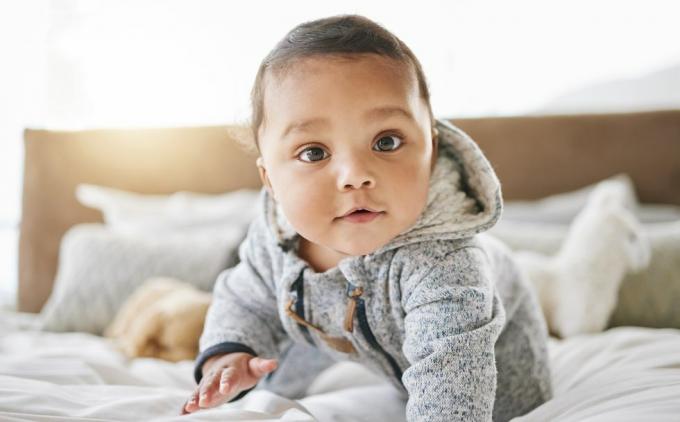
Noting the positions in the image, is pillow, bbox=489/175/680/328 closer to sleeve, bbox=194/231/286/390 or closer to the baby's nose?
sleeve, bbox=194/231/286/390

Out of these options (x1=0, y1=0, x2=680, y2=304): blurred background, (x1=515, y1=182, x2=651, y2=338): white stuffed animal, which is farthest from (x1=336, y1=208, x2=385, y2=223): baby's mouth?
(x1=0, y1=0, x2=680, y2=304): blurred background

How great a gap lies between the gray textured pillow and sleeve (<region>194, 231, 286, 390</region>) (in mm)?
701

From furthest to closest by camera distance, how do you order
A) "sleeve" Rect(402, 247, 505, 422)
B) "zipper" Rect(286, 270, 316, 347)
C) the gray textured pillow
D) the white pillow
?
the white pillow
the gray textured pillow
"zipper" Rect(286, 270, 316, 347)
"sleeve" Rect(402, 247, 505, 422)

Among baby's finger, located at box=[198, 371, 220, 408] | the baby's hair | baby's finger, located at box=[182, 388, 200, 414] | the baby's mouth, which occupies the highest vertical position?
the baby's hair

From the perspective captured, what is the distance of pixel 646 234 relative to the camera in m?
1.66

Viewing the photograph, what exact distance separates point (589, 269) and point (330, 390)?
71cm

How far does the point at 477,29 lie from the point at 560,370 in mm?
1925

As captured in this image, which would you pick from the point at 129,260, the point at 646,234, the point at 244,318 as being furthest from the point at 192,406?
the point at 646,234

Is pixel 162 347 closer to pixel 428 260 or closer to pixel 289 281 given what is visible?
pixel 289 281

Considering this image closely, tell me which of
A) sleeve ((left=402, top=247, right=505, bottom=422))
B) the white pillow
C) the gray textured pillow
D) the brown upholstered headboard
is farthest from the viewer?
the brown upholstered headboard

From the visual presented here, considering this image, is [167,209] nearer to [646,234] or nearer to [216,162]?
[216,162]

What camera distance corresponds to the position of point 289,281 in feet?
3.23

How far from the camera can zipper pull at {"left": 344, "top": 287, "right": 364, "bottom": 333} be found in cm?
91

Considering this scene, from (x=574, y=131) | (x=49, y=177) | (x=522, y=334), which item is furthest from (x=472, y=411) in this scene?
(x=49, y=177)
